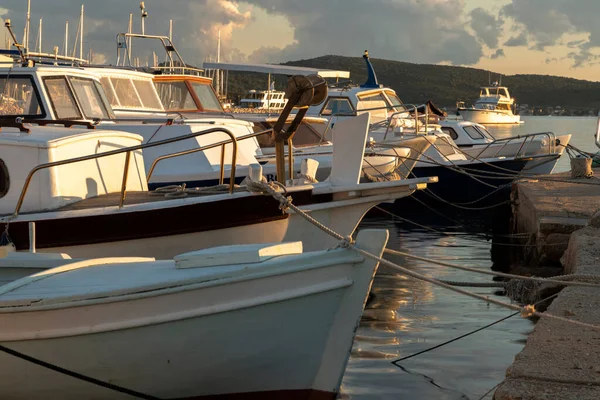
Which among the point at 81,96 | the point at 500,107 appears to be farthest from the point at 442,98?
the point at 81,96

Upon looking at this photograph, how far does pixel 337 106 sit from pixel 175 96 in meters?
7.20

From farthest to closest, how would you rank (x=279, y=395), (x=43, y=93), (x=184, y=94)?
(x=184, y=94) < (x=43, y=93) < (x=279, y=395)

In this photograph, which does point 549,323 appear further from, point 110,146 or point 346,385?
point 110,146

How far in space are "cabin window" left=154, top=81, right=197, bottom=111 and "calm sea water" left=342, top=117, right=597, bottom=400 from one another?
579 centimetres

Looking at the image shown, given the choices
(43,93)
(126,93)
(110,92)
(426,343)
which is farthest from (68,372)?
(126,93)

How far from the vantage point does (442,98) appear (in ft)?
511

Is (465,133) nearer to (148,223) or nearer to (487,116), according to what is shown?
(148,223)

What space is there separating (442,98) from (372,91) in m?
135

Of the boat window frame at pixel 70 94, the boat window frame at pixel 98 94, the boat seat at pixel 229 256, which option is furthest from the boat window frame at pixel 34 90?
the boat seat at pixel 229 256

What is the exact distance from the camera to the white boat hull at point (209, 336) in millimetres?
5766

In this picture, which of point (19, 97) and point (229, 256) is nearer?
point (229, 256)

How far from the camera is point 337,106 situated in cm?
2325

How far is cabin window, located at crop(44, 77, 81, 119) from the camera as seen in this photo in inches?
460

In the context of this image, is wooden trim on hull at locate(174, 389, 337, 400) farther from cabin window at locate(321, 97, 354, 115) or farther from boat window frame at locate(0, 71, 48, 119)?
cabin window at locate(321, 97, 354, 115)
